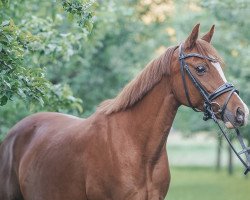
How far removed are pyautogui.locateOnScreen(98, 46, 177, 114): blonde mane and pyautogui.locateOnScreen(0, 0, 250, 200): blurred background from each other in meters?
1.05

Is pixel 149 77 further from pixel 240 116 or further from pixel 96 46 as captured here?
pixel 96 46

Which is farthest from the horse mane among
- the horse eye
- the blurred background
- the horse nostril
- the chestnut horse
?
the blurred background

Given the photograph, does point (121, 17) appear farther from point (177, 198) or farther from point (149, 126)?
point (149, 126)

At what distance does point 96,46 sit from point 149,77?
34.4ft

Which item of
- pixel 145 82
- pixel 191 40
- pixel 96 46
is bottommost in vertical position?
pixel 96 46

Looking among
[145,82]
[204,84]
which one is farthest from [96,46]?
[204,84]

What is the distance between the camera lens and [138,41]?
1759cm

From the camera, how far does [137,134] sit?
586 cm

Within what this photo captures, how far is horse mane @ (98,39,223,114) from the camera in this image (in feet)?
18.6

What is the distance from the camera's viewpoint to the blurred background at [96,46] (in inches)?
264

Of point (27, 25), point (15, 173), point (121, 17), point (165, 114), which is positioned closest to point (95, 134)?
point (165, 114)

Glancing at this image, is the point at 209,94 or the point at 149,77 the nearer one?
the point at 209,94

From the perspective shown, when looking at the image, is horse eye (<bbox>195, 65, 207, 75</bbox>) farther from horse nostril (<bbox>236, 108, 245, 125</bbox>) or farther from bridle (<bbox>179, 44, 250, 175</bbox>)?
horse nostril (<bbox>236, 108, 245, 125</bbox>)

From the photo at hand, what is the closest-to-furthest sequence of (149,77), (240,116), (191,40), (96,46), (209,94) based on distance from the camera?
(240,116), (209,94), (191,40), (149,77), (96,46)
